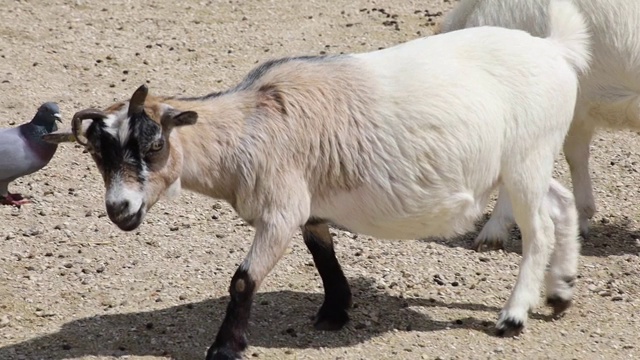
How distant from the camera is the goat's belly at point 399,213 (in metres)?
6.09

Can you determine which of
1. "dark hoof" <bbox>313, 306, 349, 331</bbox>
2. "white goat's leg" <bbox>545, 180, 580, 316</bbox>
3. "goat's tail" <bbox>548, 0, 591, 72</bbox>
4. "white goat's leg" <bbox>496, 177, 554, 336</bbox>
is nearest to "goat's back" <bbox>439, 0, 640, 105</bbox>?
"goat's tail" <bbox>548, 0, 591, 72</bbox>

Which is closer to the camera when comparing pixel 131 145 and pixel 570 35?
pixel 131 145

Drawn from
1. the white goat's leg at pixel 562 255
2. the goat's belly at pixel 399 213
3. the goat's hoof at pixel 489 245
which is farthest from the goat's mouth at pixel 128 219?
the goat's hoof at pixel 489 245

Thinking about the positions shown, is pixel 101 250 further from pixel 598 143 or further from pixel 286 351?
pixel 598 143

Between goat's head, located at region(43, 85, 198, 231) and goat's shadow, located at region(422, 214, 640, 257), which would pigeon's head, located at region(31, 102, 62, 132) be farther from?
goat's head, located at region(43, 85, 198, 231)

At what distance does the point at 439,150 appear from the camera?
20.0 feet

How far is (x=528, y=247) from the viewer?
652 cm

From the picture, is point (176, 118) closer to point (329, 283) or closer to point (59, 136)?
point (59, 136)

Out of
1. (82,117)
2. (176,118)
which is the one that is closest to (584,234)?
(176,118)

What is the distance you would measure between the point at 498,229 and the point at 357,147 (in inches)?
76.0

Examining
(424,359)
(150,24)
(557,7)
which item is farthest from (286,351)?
(150,24)

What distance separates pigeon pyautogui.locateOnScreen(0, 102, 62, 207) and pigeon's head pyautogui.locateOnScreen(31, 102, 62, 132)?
0.18 metres

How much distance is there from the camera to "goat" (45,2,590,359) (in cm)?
568

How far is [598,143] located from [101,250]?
394 cm
